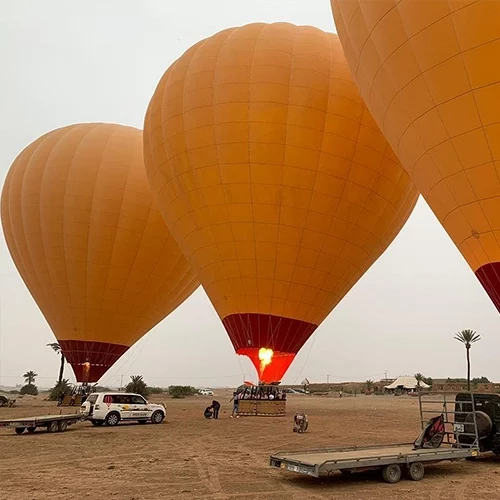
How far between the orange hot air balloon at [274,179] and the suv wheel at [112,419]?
4.81 m

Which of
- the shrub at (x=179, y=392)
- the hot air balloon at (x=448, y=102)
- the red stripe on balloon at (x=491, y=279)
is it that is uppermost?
the hot air balloon at (x=448, y=102)

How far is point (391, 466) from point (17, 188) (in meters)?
23.8

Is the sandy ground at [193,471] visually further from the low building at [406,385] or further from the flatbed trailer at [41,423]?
the low building at [406,385]

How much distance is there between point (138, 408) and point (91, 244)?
9.25 metres

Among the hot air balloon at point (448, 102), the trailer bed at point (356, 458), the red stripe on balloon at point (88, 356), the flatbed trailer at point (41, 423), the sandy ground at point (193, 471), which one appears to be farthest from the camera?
the red stripe on balloon at point (88, 356)

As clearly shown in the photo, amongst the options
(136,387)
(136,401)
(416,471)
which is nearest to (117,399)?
(136,401)

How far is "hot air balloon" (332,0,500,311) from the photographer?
987 centimetres

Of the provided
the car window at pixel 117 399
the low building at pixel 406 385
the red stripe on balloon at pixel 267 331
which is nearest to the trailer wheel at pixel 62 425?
the car window at pixel 117 399

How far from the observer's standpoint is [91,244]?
25219 millimetres

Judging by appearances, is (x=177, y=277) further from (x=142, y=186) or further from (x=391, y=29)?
(x=391, y=29)

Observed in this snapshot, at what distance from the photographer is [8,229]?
89.2 ft

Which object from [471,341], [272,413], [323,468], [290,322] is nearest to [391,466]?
[323,468]

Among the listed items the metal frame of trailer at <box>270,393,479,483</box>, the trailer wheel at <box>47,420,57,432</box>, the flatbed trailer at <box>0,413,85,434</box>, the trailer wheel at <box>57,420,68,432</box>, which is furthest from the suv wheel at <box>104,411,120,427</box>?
the metal frame of trailer at <box>270,393,479,483</box>

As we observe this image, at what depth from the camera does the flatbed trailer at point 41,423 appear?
51.9ft
